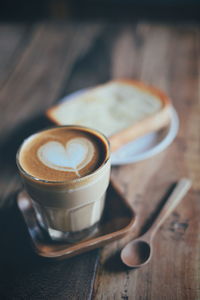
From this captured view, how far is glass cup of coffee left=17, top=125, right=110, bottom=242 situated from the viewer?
1.87 feet

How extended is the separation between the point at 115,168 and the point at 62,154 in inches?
8.5

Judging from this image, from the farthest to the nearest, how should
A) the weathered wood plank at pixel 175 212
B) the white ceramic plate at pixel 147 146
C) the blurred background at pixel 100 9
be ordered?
the blurred background at pixel 100 9 → the white ceramic plate at pixel 147 146 → the weathered wood plank at pixel 175 212

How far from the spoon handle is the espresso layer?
179mm

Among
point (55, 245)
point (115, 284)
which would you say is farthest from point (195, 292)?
point (55, 245)

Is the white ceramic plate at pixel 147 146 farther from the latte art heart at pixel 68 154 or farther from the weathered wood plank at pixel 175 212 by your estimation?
the latte art heart at pixel 68 154

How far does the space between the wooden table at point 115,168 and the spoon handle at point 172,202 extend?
0.6 inches

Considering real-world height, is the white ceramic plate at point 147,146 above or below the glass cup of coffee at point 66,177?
A: below

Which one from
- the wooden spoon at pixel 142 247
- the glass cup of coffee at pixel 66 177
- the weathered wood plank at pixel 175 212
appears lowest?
the weathered wood plank at pixel 175 212

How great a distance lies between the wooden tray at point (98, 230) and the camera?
1.91ft

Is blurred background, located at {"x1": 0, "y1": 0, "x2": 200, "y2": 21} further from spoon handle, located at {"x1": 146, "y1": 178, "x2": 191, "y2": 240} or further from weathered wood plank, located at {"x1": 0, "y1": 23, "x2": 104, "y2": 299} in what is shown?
spoon handle, located at {"x1": 146, "y1": 178, "x2": 191, "y2": 240}

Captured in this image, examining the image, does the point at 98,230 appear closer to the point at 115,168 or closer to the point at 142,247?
the point at 142,247

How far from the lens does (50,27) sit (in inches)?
63.1

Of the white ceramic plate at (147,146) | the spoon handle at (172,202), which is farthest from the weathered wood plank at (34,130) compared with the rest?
the white ceramic plate at (147,146)

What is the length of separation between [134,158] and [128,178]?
53 millimetres
